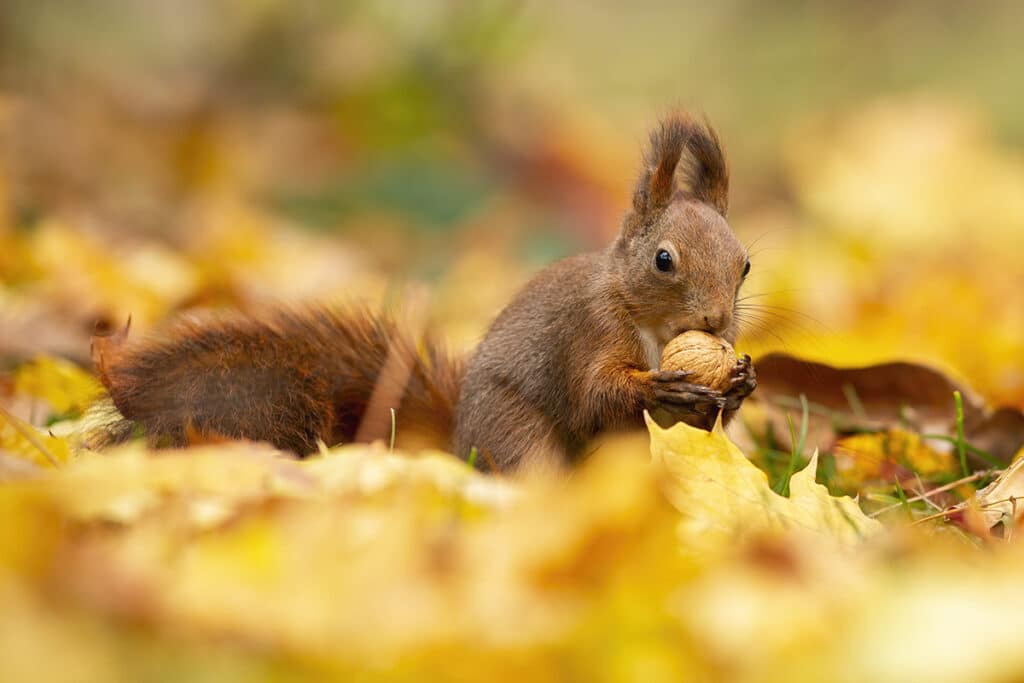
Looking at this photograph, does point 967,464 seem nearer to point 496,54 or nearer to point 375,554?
point 375,554

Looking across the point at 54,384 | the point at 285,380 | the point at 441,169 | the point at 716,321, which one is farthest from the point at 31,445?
the point at 441,169

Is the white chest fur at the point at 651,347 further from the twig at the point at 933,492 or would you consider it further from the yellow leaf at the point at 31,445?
the yellow leaf at the point at 31,445

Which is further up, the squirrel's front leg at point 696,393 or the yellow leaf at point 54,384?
the squirrel's front leg at point 696,393

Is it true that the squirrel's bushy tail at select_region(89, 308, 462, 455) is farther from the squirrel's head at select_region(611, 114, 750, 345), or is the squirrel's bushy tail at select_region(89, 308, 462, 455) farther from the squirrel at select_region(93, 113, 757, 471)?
the squirrel's head at select_region(611, 114, 750, 345)

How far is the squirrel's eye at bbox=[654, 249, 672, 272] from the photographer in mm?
1852

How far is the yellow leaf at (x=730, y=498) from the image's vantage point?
1322mm

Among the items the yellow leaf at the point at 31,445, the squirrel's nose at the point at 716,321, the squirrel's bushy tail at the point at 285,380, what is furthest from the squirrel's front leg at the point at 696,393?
the yellow leaf at the point at 31,445

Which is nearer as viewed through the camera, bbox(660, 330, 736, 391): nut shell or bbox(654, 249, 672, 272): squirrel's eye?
bbox(660, 330, 736, 391): nut shell

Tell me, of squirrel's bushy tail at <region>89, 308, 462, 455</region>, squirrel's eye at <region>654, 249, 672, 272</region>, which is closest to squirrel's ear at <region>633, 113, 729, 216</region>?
squirrel's eye at <region>654, 249, 672, 272</region>

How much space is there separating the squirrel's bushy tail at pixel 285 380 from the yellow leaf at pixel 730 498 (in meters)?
0.64

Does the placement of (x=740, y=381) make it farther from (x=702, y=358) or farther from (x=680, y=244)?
(x=680, y=244)

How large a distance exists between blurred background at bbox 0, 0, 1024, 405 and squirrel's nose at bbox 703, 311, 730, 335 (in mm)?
783

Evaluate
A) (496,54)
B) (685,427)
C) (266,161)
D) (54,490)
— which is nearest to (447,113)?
(496,54)

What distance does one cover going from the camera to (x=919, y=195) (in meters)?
4.79
